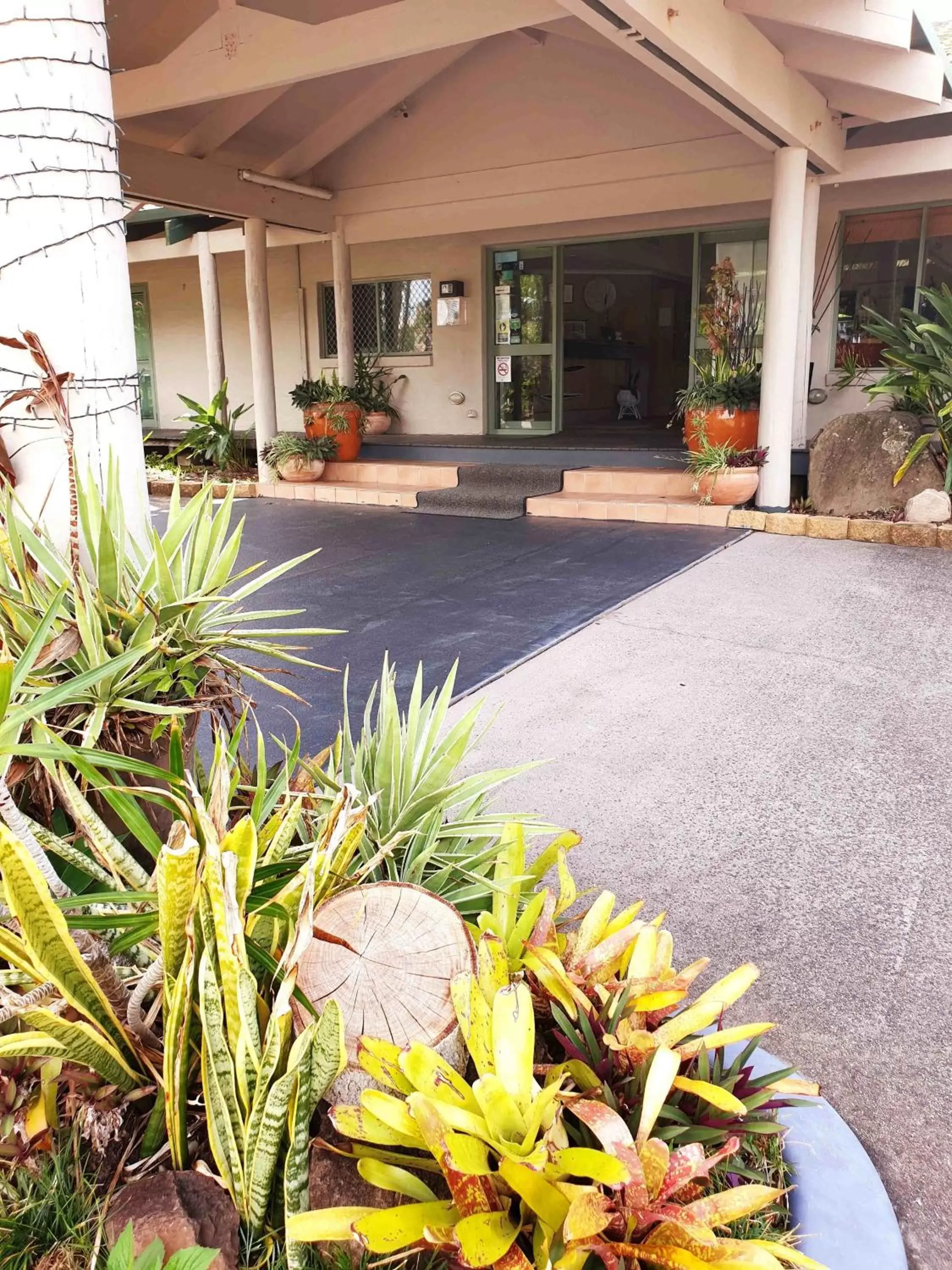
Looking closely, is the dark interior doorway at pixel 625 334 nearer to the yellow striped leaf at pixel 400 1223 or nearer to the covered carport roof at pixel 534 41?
the covered carport roof at pixel 534 41

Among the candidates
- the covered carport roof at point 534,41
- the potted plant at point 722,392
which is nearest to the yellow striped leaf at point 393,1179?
the covered carport roof at point 534,41

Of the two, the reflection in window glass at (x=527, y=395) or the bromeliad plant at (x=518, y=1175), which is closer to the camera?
the bromeliad plant at (x=518, y=1175)

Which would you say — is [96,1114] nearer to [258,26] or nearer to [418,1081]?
[418,1081]

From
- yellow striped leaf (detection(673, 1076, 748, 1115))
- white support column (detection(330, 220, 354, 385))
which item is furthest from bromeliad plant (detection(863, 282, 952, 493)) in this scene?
yellow striped leaf (detection(673, 1076, 748, 1115))

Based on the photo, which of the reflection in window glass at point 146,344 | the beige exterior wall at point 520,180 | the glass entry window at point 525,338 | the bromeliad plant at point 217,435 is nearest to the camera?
the beige exterior wall at point 520,180

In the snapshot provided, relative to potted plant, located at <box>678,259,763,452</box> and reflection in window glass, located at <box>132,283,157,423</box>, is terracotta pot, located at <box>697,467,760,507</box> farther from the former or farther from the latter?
reflection in window glass, located at <box>132,283,157,423</box>

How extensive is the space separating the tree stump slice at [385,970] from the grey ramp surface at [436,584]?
4.45 feet

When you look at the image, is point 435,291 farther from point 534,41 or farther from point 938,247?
point 938,247

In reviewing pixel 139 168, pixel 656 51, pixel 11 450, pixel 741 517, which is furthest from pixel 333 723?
pixel 139 168

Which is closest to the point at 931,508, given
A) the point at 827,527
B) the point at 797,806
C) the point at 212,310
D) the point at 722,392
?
the point at 827,527

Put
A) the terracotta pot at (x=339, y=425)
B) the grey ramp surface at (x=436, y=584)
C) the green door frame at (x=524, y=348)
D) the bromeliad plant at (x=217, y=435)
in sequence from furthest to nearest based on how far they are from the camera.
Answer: the bromeliad plant at (x=217, y=435)
the green door frame at (x=524, y=348)
the terracotta pot at (x=339, y=425)
the grey ramp surface at (x=436, y=584)

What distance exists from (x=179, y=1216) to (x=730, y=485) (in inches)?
279

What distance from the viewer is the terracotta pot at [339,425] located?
400 inches

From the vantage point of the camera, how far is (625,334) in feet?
43.1
